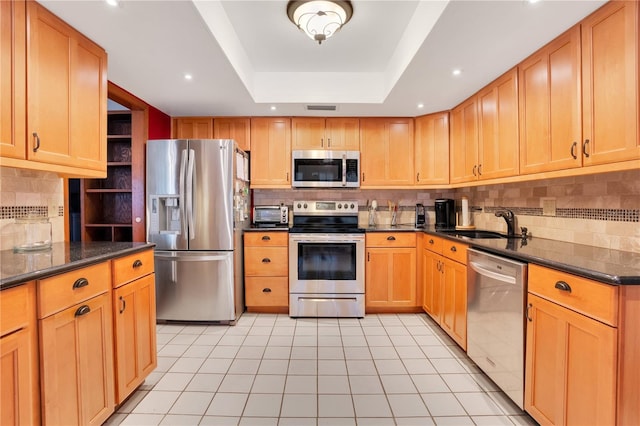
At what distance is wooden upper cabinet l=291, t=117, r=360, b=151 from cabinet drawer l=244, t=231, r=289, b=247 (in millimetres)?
1072

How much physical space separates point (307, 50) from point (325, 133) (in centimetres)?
103

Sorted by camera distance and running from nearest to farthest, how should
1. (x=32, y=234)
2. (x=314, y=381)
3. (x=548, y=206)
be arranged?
(x=32, y=234), (x=314, y=381), (x=548, y=206)

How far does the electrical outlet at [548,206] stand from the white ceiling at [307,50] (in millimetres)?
1069

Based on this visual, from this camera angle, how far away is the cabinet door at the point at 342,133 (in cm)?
346

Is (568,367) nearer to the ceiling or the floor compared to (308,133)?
nearer to the floor

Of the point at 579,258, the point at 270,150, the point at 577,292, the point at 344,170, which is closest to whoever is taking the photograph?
the point at 577,292

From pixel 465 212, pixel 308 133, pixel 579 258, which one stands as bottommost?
pixel 579 258

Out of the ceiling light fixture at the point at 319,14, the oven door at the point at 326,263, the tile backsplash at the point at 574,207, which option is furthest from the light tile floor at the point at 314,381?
the ceiling light fixture at the point at 319,14

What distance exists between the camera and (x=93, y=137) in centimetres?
187

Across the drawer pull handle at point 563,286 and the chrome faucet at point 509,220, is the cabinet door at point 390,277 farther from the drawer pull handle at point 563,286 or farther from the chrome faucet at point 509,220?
the drawer pull handle at point 563,286

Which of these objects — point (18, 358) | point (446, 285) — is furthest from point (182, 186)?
point (446, 285)

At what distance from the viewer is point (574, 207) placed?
2.02 meters

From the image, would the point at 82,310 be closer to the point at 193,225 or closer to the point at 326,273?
the point at 193,225

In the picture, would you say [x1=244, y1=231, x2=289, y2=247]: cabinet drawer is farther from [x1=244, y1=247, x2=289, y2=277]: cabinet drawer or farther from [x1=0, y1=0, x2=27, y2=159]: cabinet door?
[x1=0, y1=0, x2=27, y2=159]: cabinet door
